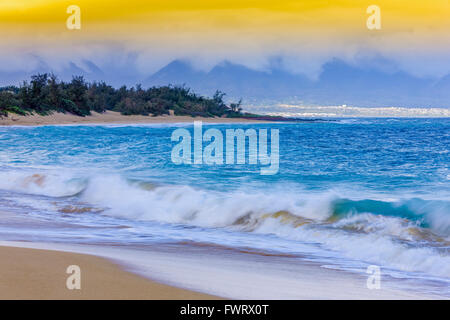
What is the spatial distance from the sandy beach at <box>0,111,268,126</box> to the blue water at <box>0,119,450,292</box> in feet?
79.5

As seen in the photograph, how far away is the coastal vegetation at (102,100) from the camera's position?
4934cm

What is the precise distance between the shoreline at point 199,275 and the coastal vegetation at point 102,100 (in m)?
40.4

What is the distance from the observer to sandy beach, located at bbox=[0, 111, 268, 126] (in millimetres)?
45925

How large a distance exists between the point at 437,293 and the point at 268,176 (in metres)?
11.7

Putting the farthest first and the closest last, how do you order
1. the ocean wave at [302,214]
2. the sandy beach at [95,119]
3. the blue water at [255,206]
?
the sandy beach at [95,119] < the blue water at [255,206] < the ocean wave at [302,214]

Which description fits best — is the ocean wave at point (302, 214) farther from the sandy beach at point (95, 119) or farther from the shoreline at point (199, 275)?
the sandy beach at point (95, 119)

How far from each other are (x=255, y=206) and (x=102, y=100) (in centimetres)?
5133

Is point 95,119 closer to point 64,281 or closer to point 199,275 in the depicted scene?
point 199,275

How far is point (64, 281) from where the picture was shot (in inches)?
213
